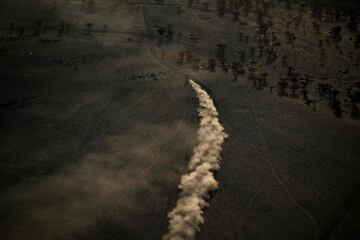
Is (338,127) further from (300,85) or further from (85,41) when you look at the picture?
(85,41)

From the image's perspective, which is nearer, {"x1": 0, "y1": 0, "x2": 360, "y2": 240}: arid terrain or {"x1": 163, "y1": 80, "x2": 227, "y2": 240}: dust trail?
{"x1": 163, "y1": 80, "x2": 227, "y2": 240}: dust trail

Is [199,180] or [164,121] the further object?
[164,121]

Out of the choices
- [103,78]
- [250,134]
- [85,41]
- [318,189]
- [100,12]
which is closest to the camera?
[318,189]

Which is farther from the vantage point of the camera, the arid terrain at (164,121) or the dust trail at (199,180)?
the arid terrain at (164,121)

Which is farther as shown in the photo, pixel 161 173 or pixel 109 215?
pixel 161 173

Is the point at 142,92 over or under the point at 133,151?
over

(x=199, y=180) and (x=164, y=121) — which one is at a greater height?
(x=164, y=121)

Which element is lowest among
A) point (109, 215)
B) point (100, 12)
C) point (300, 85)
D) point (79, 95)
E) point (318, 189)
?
point (109, 215)

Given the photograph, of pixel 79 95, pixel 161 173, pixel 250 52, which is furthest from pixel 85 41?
pixel 161 173
